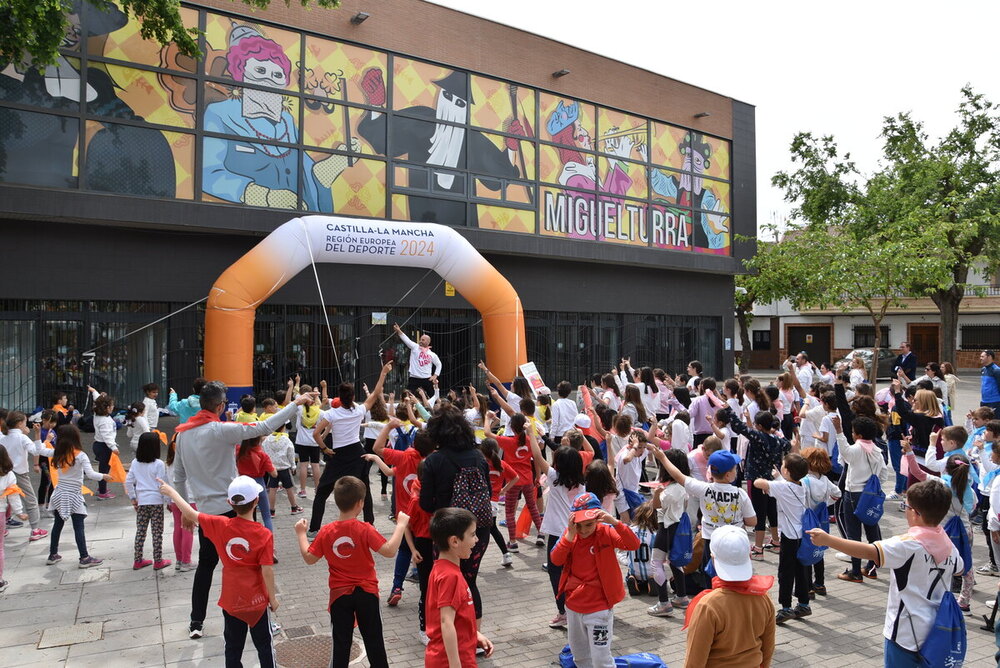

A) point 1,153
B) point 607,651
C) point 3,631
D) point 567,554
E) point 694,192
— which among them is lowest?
point 3,631

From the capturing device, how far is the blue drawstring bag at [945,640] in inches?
138

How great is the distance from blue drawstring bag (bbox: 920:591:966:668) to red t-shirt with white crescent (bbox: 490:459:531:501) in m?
3.99

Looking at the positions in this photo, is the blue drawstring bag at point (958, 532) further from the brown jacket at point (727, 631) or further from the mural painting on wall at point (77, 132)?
the mural painting on wall at point (77, 132)

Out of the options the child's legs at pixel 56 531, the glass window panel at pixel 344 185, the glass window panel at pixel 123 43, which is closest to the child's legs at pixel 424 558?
the child's legs at pixel 56 531

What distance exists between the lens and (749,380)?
369 inches

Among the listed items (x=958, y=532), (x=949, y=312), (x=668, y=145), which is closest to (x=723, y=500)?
(x=958, y=532)

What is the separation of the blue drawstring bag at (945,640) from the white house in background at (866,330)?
37.8m

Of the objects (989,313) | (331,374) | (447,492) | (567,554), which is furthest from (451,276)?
(989,313)

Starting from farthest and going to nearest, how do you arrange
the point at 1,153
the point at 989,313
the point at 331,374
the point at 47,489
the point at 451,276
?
the point at 989,313, the point at 331,374, the point at 451,276, the point at 1,153, the point at 47,489

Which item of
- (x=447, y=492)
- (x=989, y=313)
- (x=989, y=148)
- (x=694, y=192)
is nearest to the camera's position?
(x=447, y=492)

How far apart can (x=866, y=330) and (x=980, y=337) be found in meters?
5.90

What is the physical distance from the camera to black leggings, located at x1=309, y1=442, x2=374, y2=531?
7.59 m

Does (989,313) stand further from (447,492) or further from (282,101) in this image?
(447,492)

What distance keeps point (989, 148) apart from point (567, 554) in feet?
113
